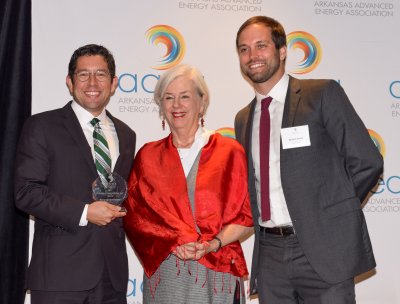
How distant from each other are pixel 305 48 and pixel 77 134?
240cm

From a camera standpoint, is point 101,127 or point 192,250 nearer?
point 192,250

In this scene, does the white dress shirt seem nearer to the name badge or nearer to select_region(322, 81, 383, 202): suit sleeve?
the name badge

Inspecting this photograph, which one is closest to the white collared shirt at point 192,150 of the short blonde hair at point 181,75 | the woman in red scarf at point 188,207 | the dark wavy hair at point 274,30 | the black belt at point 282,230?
the woman in red scarf at point 188,207

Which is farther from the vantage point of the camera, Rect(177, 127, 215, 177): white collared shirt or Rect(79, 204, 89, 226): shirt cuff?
Rect(177, 127, 215, 177): white collared shirt

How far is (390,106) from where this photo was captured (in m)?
4.82

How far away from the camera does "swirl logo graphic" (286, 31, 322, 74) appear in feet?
15.6

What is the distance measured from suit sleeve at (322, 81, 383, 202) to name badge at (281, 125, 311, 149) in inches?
4.8

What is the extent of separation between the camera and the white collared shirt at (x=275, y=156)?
3.08 m

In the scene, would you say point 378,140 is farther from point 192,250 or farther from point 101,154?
point 101,154

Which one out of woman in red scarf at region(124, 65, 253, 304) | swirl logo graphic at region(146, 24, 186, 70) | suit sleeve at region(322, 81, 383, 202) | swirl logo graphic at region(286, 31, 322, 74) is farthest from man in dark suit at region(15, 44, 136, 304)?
swirl logo graphic at region(286, 31, 322, 74)

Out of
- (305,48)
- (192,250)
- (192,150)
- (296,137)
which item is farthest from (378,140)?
(192,250)

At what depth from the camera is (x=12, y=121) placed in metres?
4.29

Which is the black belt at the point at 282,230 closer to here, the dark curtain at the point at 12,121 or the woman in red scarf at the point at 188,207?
the woman in red scarf at the point at 188,207

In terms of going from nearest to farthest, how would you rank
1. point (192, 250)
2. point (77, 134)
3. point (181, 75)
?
point (192, 250) < point (77, 134) < point (181, 75)
